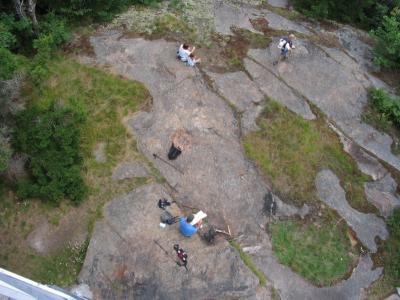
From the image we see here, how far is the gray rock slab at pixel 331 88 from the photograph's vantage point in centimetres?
1722

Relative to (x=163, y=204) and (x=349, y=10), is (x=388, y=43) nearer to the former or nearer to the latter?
(x=349, y=10)

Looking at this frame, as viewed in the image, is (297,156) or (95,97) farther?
(95,97)

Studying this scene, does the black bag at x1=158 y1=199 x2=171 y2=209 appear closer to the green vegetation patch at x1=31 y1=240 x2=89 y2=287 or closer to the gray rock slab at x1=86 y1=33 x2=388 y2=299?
the gray rock slab at x1=86 y1=33 x2=388 y2=299

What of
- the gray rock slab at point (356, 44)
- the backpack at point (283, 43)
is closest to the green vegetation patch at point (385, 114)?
the gray rock slab at point (356, 44)

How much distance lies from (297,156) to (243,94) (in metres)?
3.20

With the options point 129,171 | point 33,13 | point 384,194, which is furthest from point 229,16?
point 384,194

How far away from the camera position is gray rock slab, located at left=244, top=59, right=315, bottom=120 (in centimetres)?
1731

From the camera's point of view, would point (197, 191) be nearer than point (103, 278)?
No

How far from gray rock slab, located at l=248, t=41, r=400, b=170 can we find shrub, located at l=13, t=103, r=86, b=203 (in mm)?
8473

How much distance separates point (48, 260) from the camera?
13398mm

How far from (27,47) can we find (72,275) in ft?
31.0

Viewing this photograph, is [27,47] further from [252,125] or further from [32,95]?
[252,125]

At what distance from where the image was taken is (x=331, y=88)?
18281 mm

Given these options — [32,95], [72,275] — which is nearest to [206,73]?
[32,95]
